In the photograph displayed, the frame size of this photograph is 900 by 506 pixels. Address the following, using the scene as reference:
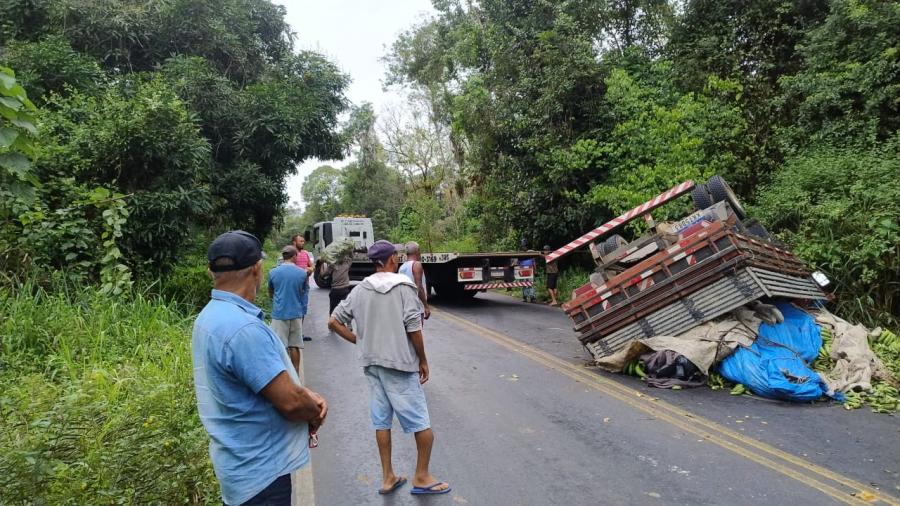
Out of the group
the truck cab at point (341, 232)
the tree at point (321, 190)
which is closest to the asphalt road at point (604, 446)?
the truck cab at point (341, 232)

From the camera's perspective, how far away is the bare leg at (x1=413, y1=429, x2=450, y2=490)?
3895 mm

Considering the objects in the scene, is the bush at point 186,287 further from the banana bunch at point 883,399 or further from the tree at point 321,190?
the tree at point 321,190

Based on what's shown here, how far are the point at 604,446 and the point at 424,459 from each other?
164cm

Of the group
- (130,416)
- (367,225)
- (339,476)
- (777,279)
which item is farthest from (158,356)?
(367,225)

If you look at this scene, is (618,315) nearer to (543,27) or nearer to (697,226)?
(697,226)

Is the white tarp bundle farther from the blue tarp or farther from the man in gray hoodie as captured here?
the man in gray hoodie

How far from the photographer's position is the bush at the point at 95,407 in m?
3.22

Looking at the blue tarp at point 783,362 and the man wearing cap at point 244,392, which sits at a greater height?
the man wearing cap at point 244,392

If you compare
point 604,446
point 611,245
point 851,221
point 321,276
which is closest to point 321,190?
point 321,276

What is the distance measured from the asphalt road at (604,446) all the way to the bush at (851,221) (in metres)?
3.32

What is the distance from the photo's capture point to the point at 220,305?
223cm

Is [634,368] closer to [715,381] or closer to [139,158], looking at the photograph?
[715,381]

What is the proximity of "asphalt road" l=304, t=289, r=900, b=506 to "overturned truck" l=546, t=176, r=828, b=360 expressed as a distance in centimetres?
63

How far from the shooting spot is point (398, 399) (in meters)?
3.92
